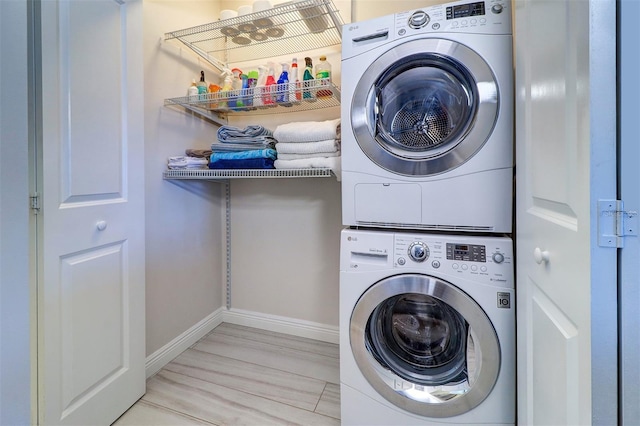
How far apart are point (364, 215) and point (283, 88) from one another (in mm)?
855

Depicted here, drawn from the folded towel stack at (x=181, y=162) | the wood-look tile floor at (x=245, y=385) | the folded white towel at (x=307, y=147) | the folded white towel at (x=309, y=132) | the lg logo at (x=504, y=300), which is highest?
the folded white towel at (x=309, y=132)

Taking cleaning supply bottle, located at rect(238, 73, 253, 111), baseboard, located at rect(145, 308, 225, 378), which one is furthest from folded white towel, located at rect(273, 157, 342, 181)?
baseboard, located at rect(145, 308, 225, 378)

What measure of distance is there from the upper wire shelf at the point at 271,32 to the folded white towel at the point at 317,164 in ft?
2.37

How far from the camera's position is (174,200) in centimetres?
171

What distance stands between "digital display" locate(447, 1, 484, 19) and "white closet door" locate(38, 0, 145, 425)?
→ 137 cm

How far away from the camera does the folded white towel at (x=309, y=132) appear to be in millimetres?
1405

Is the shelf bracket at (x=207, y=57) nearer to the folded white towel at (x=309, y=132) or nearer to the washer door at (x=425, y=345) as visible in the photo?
the folded white towel at (x=309, y=132)

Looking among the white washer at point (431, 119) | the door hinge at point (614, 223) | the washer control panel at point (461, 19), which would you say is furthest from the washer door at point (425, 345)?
the washer control panel at point (461, 19)

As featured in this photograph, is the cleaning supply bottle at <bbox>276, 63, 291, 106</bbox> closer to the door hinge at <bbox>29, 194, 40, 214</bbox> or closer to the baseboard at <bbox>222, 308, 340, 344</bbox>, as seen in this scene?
the door hinge at <bbox>29, 194, 40, 214</bbox>

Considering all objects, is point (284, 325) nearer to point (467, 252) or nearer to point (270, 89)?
point (467, 252)

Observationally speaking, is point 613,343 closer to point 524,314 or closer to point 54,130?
point 524,314

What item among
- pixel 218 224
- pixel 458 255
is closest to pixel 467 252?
pixel 458 255

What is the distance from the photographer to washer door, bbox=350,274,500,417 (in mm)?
958

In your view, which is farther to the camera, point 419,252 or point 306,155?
point 306,155
